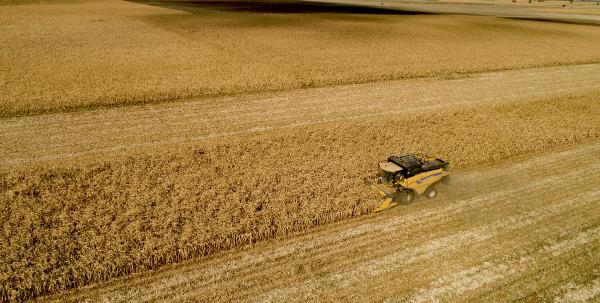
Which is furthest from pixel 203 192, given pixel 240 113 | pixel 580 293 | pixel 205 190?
pixel 580 293

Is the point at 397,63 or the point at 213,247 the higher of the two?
the point at 397,63

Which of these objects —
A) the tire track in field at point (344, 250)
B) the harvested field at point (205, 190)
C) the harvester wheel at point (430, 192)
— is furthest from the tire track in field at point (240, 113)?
the tire track in field at point (344, 250)

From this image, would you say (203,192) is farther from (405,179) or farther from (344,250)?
(405,179)

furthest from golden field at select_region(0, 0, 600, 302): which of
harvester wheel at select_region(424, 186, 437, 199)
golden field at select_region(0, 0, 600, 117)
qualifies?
harvester wheel at select_region(424, 186, 437, 199)

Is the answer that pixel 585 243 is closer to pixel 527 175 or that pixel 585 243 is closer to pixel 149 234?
pixel 527 175

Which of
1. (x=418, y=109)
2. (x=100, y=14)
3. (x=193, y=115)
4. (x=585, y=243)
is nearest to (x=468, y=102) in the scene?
(x=418, y=109)

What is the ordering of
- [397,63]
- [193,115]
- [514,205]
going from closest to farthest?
[514,205] < [193,115] < [397,63]
